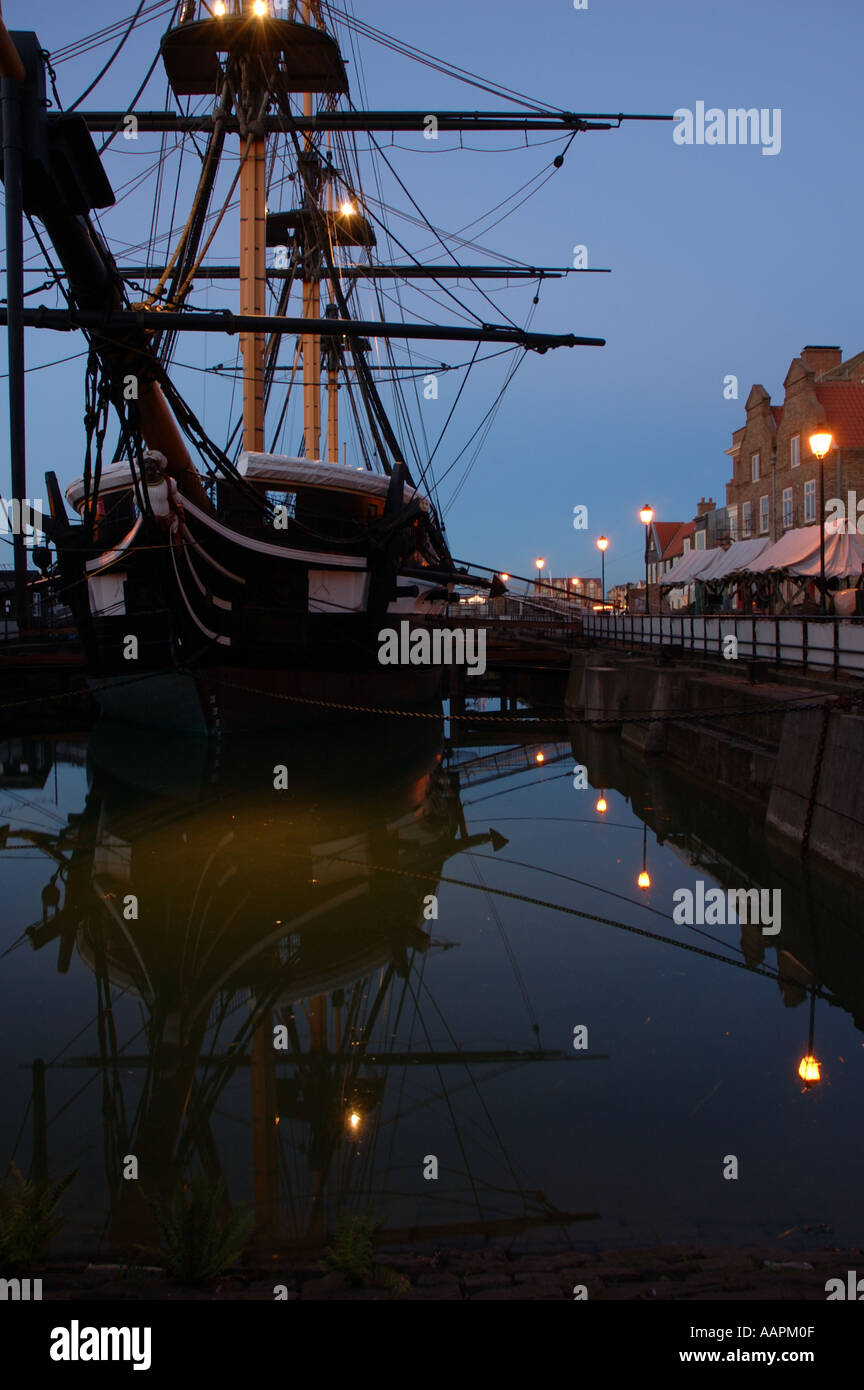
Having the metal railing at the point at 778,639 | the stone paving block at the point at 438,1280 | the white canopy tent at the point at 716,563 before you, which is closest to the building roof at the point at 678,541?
the white canopy tent at the point at 716,563

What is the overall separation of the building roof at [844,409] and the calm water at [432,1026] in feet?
93.0

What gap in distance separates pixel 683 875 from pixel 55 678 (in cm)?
2697

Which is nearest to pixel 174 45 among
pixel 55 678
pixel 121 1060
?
pixel 55 678

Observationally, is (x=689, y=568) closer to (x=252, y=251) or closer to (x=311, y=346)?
(x=311, y=346)

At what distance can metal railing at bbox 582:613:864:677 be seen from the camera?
13.3 meters

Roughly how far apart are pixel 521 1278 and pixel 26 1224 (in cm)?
198

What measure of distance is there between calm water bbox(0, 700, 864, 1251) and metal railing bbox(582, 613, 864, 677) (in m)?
2.83

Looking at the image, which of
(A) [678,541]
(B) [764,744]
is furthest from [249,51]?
(A) [678,541]

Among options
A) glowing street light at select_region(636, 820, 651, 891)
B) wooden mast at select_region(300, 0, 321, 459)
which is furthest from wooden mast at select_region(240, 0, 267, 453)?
glowing street light at select_region(636, 820, 651, 891)

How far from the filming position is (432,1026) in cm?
721

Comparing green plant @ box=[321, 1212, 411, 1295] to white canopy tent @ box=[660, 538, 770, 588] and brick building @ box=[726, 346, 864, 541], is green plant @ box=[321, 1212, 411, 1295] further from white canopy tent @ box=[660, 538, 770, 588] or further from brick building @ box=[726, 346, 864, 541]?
brick building @ box=[726, 346, 864, 541]

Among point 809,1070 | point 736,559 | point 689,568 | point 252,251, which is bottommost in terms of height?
point 809,1070

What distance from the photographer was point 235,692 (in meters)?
21.4
